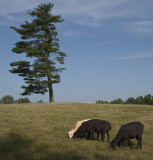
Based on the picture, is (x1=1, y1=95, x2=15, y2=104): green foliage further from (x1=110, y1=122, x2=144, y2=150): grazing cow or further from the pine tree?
(x1=110, y1=122, x2=144, y2=150): grazing cow

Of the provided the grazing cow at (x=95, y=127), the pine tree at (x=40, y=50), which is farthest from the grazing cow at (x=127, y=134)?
the pine tree at (x=40, y=50)

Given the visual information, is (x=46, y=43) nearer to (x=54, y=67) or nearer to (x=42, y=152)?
(x=54, y=67)

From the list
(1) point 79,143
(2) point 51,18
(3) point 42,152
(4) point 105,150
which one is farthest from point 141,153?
(2) point 51,18

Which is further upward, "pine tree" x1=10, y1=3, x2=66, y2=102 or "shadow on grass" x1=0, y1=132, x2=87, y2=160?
"pine tree" x1=10, y1=3, x2=66, y2=102

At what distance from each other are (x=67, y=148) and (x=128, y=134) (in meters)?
2.60

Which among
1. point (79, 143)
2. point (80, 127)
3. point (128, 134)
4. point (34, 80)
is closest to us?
point (128, 134)

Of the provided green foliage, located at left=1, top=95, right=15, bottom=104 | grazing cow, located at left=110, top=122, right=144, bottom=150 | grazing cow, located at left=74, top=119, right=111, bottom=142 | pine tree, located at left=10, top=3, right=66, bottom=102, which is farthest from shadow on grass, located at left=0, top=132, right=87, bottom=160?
green foliage, located at left=1, top=95, right=15, bottom=104

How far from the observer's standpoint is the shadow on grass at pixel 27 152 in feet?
25.5

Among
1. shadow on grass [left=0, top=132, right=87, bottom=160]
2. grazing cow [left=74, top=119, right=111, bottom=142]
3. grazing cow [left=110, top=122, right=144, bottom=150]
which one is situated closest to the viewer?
shadow on grass [left=0, top=132, right=87, bottom=160]

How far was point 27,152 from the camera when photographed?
8352 millimetres

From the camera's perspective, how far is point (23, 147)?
29.8 feet

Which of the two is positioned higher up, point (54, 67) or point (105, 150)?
point (54, 67)

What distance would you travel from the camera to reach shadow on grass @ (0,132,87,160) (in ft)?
25.5

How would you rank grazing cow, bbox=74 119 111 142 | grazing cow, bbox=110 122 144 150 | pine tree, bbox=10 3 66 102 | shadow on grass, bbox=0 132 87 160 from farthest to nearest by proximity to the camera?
pine tree, bbox=10 3 66 102 → grazing cow, bbox=74 119 111 142 → grazing cow, bbox=110 122 144 150 → shadow on grass, bbox=0 132 87 160
